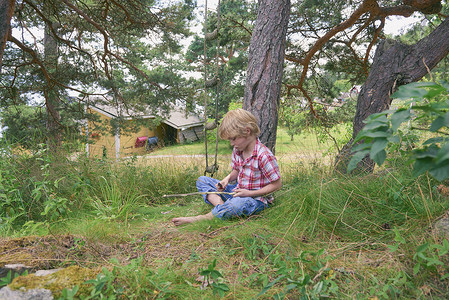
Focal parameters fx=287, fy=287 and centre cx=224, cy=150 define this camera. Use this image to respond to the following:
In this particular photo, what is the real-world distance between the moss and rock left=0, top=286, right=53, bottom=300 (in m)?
0.02

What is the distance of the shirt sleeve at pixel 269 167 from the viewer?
2750mm

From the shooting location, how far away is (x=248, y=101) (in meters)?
3.85

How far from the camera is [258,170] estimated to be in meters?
2.90

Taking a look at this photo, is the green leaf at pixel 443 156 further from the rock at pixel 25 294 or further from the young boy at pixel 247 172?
the young boy at pixel 247 172

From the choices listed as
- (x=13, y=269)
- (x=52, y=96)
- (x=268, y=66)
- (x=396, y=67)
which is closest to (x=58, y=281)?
(x=13, y=269)

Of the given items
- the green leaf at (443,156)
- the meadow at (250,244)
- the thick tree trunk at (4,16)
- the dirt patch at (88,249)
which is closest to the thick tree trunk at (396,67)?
the meadow at (250,244)

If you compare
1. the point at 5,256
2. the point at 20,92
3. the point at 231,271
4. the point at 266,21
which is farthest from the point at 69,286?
the point at 20,92

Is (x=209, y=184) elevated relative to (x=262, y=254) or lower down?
elevated

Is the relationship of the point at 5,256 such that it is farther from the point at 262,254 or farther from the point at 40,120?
the point at 40,120

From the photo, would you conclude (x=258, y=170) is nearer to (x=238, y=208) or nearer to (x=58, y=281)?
(x=238, y=208)

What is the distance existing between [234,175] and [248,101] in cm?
114

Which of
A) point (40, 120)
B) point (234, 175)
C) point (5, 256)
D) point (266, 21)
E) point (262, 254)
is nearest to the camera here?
point (5, 256)

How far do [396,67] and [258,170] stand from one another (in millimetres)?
2855

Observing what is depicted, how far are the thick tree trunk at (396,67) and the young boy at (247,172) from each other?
68.5 inches
